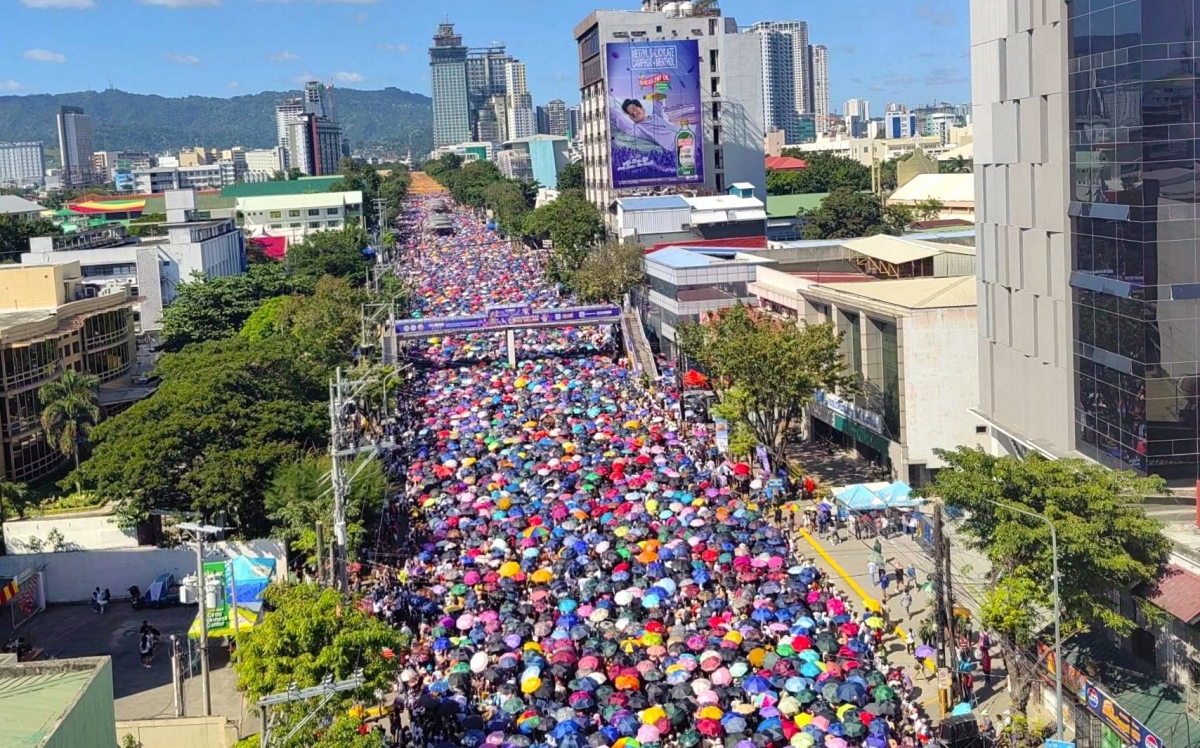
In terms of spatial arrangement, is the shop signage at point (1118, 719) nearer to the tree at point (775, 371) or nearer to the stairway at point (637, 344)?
the tree at point (775, 371)

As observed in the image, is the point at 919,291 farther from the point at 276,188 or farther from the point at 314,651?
the point at 276,188

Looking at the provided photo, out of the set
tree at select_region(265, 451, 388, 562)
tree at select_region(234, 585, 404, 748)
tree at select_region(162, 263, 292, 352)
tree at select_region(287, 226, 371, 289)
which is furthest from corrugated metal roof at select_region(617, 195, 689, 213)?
tree at select_region(234, 585, 404, 748)

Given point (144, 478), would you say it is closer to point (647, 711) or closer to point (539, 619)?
point (539, 619)

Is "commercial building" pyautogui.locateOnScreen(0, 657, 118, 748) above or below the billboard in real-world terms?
below

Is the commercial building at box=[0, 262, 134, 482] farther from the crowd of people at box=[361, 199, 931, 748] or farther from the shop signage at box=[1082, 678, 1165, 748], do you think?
the shop signage at box=[1082, 678, 1165, 748]

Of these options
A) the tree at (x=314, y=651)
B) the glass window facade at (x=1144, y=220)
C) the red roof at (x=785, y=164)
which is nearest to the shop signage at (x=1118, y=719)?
the glass window facade at (x=1144, y=220)
